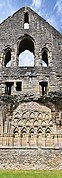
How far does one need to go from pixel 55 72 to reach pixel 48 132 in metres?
3.80

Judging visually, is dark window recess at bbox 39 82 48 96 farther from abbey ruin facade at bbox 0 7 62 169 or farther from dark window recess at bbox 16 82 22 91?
dark window recess at bbox 16 82 22 91

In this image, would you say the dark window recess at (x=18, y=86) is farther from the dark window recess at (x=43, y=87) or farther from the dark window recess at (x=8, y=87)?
the dark window recess at (x=43, y=87)

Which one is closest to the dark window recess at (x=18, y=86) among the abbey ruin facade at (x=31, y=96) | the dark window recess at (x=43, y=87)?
the abbey ruin facade at (x=31, y=96)

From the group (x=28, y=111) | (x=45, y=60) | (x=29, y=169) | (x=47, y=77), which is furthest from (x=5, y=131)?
(x=45, y=60)

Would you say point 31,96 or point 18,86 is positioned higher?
point 18,86

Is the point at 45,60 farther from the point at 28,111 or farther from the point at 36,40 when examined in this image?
the point at 28,111

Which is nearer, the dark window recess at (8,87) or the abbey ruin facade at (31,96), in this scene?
the abbey ruin facade at (31,96)

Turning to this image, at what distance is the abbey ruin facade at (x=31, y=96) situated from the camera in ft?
41.8

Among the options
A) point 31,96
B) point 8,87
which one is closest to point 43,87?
point 31,96

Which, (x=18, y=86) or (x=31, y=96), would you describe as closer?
(x=31, y=96)

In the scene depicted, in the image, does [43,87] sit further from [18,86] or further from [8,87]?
[8,87]

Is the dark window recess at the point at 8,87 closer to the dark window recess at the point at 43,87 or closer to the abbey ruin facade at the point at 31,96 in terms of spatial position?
the abbey ruin facade at the point at 31,96

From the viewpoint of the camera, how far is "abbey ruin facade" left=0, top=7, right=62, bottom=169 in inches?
502

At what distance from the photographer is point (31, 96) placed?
48.5 ft
